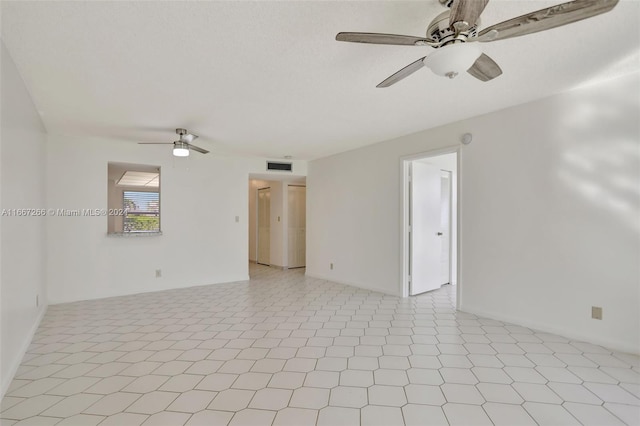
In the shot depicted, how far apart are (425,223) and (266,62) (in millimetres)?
3437

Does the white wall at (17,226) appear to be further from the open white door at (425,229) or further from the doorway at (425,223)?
the open white door at (425,229)

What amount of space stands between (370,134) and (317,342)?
2858mm

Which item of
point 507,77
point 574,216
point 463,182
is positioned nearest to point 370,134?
point 463,182

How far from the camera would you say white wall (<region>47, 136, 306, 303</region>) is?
4.21 m

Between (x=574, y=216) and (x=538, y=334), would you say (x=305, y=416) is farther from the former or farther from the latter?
(x=574, y=216)

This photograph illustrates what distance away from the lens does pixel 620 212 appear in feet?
8.53

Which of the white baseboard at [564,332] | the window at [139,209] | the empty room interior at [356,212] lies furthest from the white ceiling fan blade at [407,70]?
the window at [139,209]

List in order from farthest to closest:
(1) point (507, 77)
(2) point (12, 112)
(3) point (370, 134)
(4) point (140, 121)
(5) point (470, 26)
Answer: (3) point (370, 134)
(4) point (140, 121)
(1) point (507, 77)
(2) point (12, 112)
(5) point (470, 26)

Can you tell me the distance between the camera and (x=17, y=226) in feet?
8.06

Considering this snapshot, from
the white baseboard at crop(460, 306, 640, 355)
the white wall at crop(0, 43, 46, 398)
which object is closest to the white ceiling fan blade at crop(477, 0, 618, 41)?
the white baseboard at crop(460, 306, 640, 355)

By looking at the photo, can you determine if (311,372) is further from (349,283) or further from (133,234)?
(133,234)

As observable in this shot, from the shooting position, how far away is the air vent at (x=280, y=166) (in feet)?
19.6

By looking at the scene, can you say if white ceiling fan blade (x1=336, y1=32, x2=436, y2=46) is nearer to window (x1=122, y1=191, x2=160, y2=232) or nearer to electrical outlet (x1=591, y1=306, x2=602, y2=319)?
electrical outlet (x1=591, y1=306, x2=602, y2=319)

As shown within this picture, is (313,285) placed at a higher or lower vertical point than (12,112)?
lower
